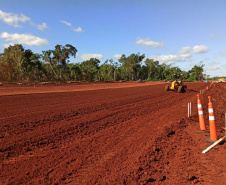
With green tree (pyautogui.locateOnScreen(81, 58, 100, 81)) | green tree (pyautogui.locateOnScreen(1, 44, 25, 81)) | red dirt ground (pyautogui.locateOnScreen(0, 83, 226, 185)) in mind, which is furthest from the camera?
green tree (pyautogui.locateOnScreen(81, 58, 100, 81))

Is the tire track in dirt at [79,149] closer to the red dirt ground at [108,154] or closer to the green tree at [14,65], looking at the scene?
the red dirt ground at [108,154]

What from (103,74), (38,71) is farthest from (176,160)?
(103,74)

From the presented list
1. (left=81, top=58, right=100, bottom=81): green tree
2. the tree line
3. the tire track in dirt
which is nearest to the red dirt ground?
the tire track in dirt

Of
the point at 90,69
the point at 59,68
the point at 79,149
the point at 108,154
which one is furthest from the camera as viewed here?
the point at 90,69

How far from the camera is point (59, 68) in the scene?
234ft

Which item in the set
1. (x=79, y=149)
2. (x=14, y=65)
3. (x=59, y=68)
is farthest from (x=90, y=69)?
(x=79, y=149)

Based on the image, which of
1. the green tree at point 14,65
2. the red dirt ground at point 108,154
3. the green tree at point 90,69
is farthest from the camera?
the green tree at point 90,69

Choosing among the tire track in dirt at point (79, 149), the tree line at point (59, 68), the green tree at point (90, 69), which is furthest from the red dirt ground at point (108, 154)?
the green tree at point (90, 69)

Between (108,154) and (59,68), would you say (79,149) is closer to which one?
(108,154)

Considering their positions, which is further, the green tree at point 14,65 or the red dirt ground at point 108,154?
the green tree at point 14,65

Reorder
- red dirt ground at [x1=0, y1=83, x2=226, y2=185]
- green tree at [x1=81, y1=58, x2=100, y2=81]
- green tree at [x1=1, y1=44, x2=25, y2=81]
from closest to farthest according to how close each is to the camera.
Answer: red dirt ground at [x1=0, y1=83, x2=226, y2=185]
green tree at [x1=1, y1=44, x2=25, y2=81]
green tree at [x1=81, y1=58, x2=100, y2=81]

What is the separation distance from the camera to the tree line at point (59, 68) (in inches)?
Result: 2238

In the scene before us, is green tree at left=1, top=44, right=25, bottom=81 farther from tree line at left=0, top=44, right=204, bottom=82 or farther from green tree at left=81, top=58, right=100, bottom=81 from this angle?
green tree at left=81, top=58, right=100, bottom=81

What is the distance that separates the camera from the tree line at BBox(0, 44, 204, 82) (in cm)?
5684
